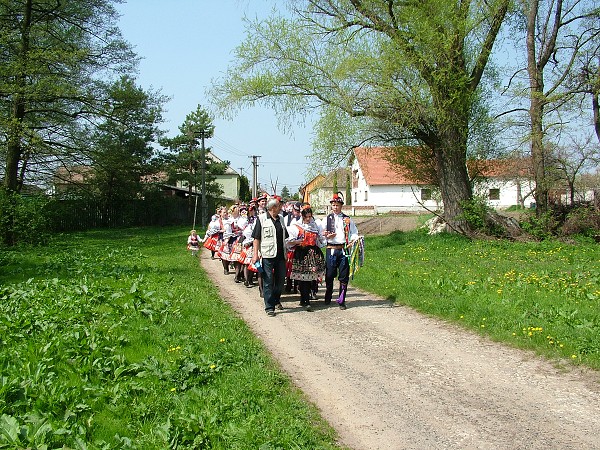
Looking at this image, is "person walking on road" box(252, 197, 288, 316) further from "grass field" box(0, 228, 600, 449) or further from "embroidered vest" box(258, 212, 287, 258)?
"grass field" box(0, 228, 600, 449)

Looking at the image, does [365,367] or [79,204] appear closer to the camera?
[365,367]

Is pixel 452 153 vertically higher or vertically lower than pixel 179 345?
higher

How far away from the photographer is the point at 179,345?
23.6 feet

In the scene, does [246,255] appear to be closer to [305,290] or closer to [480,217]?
[305,290]

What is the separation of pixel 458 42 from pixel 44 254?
1527 centimetres

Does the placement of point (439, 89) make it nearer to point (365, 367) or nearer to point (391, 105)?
point (391, 105)

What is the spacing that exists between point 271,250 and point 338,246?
4.11 feet

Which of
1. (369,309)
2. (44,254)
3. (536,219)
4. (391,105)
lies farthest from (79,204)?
(369,309)

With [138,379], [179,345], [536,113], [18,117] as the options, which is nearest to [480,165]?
[536,113]

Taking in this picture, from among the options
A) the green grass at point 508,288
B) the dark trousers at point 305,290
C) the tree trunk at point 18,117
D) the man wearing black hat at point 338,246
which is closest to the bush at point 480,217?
the green grass at point 508,288

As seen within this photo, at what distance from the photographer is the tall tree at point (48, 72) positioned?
79.3 feet

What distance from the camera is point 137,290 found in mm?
10672

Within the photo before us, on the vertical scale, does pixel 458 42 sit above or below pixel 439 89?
above

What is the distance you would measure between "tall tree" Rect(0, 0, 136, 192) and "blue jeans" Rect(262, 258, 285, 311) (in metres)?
17.2
